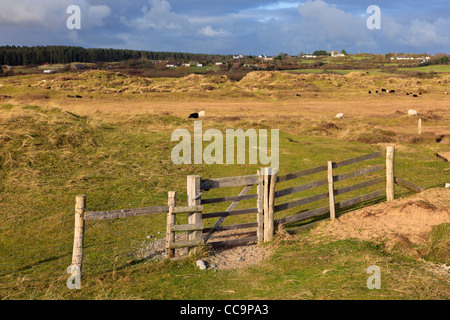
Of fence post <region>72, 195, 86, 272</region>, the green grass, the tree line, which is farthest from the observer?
the tree line

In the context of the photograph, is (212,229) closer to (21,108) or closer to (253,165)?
(253,165)

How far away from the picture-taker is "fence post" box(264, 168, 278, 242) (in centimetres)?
955

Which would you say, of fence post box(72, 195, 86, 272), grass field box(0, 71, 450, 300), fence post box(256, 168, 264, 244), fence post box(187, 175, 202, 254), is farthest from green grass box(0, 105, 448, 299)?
fence post box(187, 175, 202, 254)

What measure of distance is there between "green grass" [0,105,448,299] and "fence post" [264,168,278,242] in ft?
1.53

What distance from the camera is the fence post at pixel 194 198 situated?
8.68 m

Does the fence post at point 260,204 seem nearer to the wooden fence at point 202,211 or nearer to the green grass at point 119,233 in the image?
the wooden fence at point 202,211

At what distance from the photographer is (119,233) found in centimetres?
1120

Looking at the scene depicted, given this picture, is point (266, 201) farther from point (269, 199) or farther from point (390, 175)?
point (390, 175)

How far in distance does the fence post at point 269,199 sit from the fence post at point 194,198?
5.60 feet

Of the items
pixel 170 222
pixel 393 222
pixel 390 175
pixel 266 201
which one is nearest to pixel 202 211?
pixel 170 222

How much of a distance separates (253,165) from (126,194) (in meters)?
6.91

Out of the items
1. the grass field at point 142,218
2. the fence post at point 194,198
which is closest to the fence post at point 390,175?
the grass field at point 142,218

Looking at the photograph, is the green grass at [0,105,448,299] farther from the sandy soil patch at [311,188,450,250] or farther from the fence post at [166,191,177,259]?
the sandy soil patch at [311,188,450,250]

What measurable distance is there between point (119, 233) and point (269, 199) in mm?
4357
